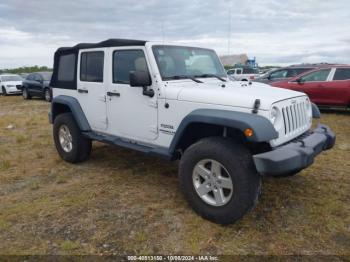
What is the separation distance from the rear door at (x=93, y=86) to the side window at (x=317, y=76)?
793 cm

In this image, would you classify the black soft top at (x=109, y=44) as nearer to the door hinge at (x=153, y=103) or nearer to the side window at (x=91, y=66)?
the side window at (x=91, y=66)

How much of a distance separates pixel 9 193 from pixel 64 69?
234 centimetres

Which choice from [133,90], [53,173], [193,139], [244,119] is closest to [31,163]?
[53,173]

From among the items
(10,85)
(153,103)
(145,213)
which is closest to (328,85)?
(153,103)

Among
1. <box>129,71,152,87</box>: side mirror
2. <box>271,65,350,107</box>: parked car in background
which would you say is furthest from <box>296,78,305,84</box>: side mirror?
<box>129,71,152,87</box>: side mirror

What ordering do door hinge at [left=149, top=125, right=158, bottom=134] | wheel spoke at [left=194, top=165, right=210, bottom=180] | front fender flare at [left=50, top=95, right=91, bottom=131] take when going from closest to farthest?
wheel spoke at [left=194, top=165, right=210, bottom=180], door hinge at [left=149, top=125, right=158, bottom=134], front fender flare at [left=50, top=95, right=91, bottom=131]

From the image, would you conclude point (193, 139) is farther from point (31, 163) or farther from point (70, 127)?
point (31, 163)

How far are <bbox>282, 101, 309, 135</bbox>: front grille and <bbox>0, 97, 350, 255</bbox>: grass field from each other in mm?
973

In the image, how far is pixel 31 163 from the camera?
5.88 metres

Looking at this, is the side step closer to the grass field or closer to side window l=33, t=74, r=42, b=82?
the grass field

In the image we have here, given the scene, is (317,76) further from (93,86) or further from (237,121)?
(237,121)

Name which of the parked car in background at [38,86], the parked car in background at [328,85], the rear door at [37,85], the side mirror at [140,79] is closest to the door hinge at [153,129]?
the side mirror at [140,79]

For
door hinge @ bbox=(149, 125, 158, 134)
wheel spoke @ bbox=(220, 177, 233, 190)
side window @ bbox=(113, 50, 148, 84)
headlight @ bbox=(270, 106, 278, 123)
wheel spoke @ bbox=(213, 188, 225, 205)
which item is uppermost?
side window @ bbox=(113, 50, 148, 84)

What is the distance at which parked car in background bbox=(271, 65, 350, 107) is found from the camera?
1005 centimetres
